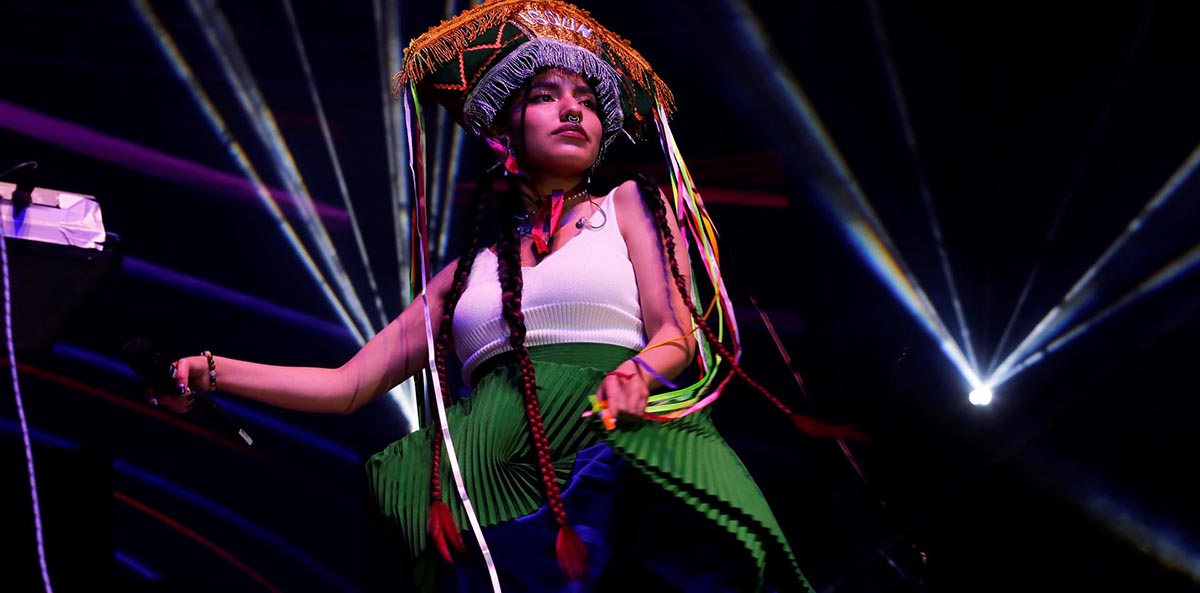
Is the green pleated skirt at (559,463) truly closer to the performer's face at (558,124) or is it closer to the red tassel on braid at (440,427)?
the red tassel on braid at (440,427)

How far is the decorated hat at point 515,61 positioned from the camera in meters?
1.74

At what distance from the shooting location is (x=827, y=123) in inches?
119

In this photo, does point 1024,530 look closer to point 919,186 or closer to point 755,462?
point 755,462

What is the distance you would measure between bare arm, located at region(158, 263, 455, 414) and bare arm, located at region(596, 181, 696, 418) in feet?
1.19

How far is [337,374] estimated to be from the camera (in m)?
1.72

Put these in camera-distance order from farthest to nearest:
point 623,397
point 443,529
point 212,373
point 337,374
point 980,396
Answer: point 980,396 < point 337,374 < point 212,373 < point 443,529 < point 623,397

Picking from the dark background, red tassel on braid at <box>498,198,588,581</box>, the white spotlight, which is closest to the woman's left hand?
red tassel on braid at <box>498,198,588,581</box>

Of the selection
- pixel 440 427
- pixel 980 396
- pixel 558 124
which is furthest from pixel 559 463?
pixel 980 396

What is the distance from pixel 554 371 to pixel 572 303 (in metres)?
0.12

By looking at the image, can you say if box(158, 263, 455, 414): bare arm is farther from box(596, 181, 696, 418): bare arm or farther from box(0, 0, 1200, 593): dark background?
box(0, 0, 1200, 593): dark background

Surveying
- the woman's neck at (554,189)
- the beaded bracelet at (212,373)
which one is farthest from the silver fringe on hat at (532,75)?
the beaded bracelet at (212,373)

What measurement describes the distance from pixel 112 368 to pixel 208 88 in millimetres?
843

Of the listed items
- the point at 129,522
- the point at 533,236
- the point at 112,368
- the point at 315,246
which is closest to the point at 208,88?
the point at 315,246

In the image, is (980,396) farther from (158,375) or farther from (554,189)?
(158,375)
